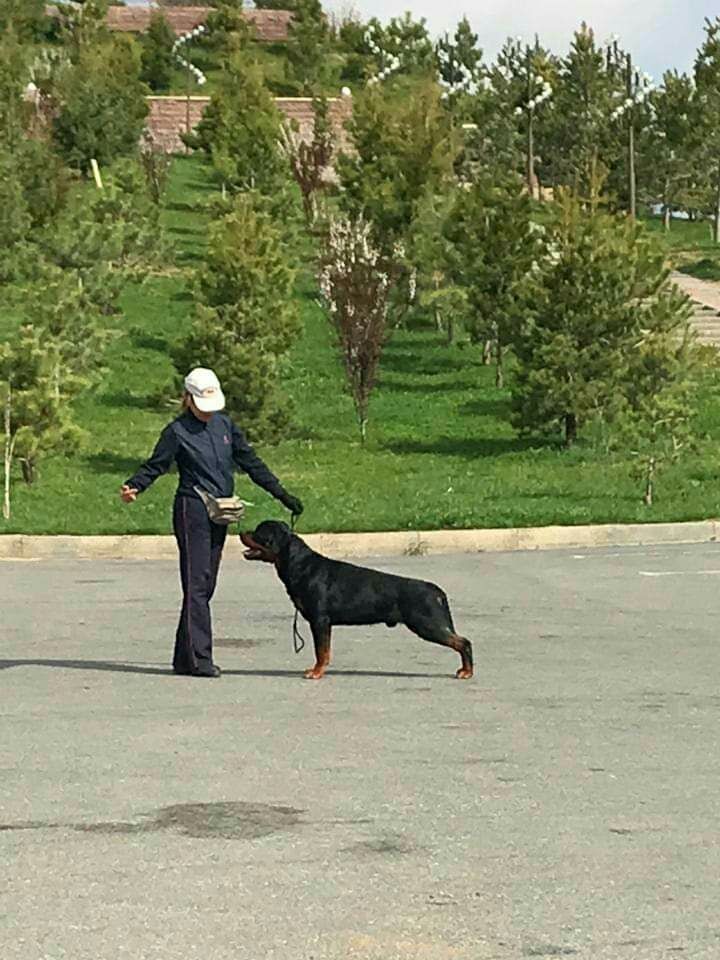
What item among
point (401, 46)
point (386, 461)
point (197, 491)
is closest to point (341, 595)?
point (197, 491)

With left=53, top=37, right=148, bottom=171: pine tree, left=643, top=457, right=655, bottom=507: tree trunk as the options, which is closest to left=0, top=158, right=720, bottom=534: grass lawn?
left=643, top=457, right=655, bottom=507: tree trunk

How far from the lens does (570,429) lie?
26.7 meters

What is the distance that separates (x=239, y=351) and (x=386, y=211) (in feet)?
46.5

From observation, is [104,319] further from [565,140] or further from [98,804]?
[565,140]

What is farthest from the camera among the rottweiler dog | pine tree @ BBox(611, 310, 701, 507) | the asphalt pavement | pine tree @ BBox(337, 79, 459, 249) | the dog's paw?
pine tree @ BBox(337, 79, 459, 249)

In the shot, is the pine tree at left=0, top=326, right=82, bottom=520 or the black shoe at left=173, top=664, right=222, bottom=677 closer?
the black shoe at left=173, top=664, right=222, bottom=677

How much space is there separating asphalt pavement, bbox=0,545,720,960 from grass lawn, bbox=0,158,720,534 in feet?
21.3

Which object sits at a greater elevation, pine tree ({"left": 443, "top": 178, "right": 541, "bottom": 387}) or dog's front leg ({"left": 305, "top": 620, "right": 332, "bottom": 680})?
pine tree ({"left": 443, "top": 178, "right": 541, "bottom": 387})

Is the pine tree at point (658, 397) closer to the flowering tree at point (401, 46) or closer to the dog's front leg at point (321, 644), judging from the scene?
the dog's front leg at point (321, 644)

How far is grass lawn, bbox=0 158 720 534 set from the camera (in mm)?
19938

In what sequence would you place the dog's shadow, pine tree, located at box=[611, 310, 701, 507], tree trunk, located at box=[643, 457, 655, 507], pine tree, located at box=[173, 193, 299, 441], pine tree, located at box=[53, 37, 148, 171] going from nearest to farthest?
the dog's shadow < tree trunk, located at box=[643, 457, 655, 507] < pine tree, located at box=[611, 310, 701, 507] < pine tree, located at box=[173, 193, 299, 441] < pine tree, located at box=[53, 37, 148, 171]

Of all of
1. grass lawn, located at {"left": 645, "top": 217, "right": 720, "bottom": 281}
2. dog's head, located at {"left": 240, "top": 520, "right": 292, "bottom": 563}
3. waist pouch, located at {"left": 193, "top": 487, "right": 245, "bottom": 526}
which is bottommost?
dog's head, located at {"left": 240, "top": 520, "right": 292, "bottom": 563}

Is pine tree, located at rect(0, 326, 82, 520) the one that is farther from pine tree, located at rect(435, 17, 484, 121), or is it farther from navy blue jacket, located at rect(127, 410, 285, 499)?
pine tree, located at rect(435, 17, 484, 121)

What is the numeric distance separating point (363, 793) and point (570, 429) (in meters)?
19.8
